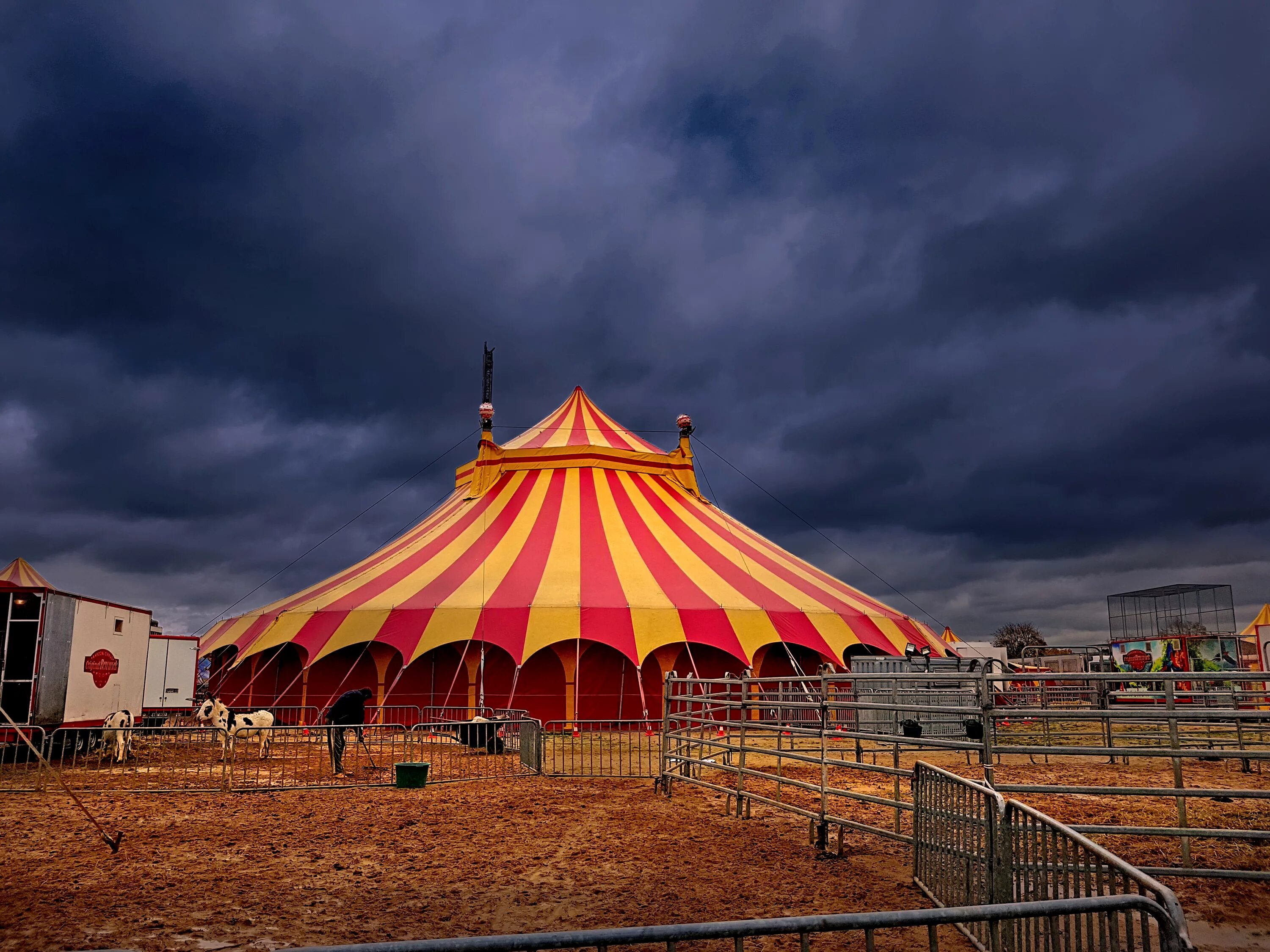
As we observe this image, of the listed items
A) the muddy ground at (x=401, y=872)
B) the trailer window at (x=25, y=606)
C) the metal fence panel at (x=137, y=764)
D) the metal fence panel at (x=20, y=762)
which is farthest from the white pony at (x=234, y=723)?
the trailer window at (x=25, y=606)

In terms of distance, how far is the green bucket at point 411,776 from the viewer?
10430 millimetres

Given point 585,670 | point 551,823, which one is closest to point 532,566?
point 585,670

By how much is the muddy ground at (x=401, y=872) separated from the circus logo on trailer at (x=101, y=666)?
475 centimetres

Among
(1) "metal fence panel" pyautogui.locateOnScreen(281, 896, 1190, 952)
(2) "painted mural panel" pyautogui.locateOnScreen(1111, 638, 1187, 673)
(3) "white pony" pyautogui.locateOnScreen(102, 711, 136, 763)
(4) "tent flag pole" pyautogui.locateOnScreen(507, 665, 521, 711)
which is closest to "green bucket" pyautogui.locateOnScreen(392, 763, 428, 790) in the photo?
(3) "white pony" pyautogui.locateOnScreen(102, 711, 136, 763)

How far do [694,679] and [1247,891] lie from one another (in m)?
5.74

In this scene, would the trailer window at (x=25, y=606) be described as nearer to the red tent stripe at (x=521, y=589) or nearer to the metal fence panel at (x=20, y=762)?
the metal fence panel at (x=20, y=762)

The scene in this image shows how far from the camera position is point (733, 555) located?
20656mm

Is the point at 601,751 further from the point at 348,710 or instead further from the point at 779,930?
the point at 779,930

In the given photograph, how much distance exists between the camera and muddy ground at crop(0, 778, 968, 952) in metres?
5.25

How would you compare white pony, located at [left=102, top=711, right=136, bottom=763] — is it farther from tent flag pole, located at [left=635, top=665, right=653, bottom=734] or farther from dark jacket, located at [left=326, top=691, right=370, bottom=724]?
tent flag pole, located at [left=635, top=665, right=653, bottom=734]

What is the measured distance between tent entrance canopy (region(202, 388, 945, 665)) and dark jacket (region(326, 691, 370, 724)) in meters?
4.22

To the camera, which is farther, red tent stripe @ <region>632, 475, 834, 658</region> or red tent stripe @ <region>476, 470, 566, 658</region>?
red tent stripe @ <region>632, 475, 834, 658</region>

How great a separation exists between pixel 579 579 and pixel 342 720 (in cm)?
683

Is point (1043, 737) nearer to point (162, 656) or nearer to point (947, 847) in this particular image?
point (947, 847)
